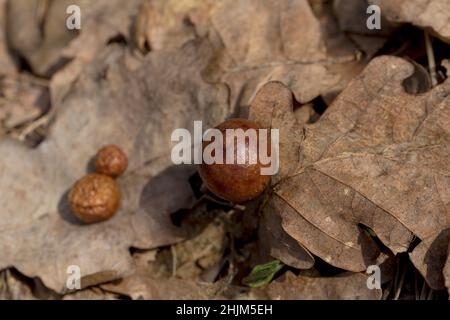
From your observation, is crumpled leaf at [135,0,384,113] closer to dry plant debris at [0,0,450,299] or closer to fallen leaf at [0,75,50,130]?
dry plant debris at [0,0,450,299]

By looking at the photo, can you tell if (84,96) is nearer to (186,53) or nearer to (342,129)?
(186,53)

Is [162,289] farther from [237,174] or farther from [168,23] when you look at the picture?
[168,23]

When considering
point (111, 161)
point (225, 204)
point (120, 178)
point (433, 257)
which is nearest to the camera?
point (433, 257)

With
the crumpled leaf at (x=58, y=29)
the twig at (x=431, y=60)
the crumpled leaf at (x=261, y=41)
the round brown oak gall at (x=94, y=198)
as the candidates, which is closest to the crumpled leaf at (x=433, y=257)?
the twig at (x=431, y=60)

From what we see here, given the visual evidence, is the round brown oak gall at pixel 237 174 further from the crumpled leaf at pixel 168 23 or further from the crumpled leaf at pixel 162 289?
the crumpled leaf at pixel 168 23

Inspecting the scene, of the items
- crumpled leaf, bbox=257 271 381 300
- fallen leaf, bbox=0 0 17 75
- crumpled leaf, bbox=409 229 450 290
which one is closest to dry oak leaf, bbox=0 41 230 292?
crumpled leaf, bbox=257 271 381 300

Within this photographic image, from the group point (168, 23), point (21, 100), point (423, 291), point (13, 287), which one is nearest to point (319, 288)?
point (423, 291)

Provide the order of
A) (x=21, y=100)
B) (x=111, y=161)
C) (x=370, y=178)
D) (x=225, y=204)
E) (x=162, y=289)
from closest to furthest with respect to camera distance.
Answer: (x=370, y=178)
(x=162, y=289)
(x=225, y=204)
(x=111, y=161)
(x=21, y=100)

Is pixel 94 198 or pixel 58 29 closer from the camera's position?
pixel 94 198
